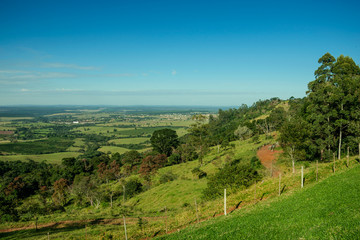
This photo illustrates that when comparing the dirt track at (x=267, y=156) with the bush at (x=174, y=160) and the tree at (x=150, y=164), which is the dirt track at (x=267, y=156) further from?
the bush at (x=174, y=160)

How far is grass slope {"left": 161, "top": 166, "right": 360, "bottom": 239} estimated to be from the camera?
10398 mm

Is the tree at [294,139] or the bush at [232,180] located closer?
the bush at [232,180]

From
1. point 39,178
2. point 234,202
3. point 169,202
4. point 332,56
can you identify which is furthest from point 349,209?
point 39,178

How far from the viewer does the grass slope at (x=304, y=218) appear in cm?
1040

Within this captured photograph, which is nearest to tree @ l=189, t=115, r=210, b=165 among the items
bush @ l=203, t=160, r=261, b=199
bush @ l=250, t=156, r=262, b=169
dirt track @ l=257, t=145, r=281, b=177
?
dirt track @ l=257, t=145, r=281, b=177

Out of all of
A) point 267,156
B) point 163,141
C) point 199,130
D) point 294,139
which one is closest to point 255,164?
point 267,156

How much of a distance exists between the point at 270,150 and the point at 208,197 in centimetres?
3116

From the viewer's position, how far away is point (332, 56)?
3919 cm

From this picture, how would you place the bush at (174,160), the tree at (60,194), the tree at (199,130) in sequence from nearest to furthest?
1. the tree at (60,194)
2. the tree at (199,130)
3. the bush at (174,160)

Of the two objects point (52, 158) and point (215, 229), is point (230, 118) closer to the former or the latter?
point (52, 158)

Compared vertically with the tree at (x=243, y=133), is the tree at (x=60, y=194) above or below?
below

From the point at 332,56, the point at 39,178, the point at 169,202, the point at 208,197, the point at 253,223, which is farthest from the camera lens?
the point at 39,178

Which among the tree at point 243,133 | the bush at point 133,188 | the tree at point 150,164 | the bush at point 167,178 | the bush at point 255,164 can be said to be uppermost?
the tree at point 243,133

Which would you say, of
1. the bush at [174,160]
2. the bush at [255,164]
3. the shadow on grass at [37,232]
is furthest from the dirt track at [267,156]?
the bush at [174,160]
